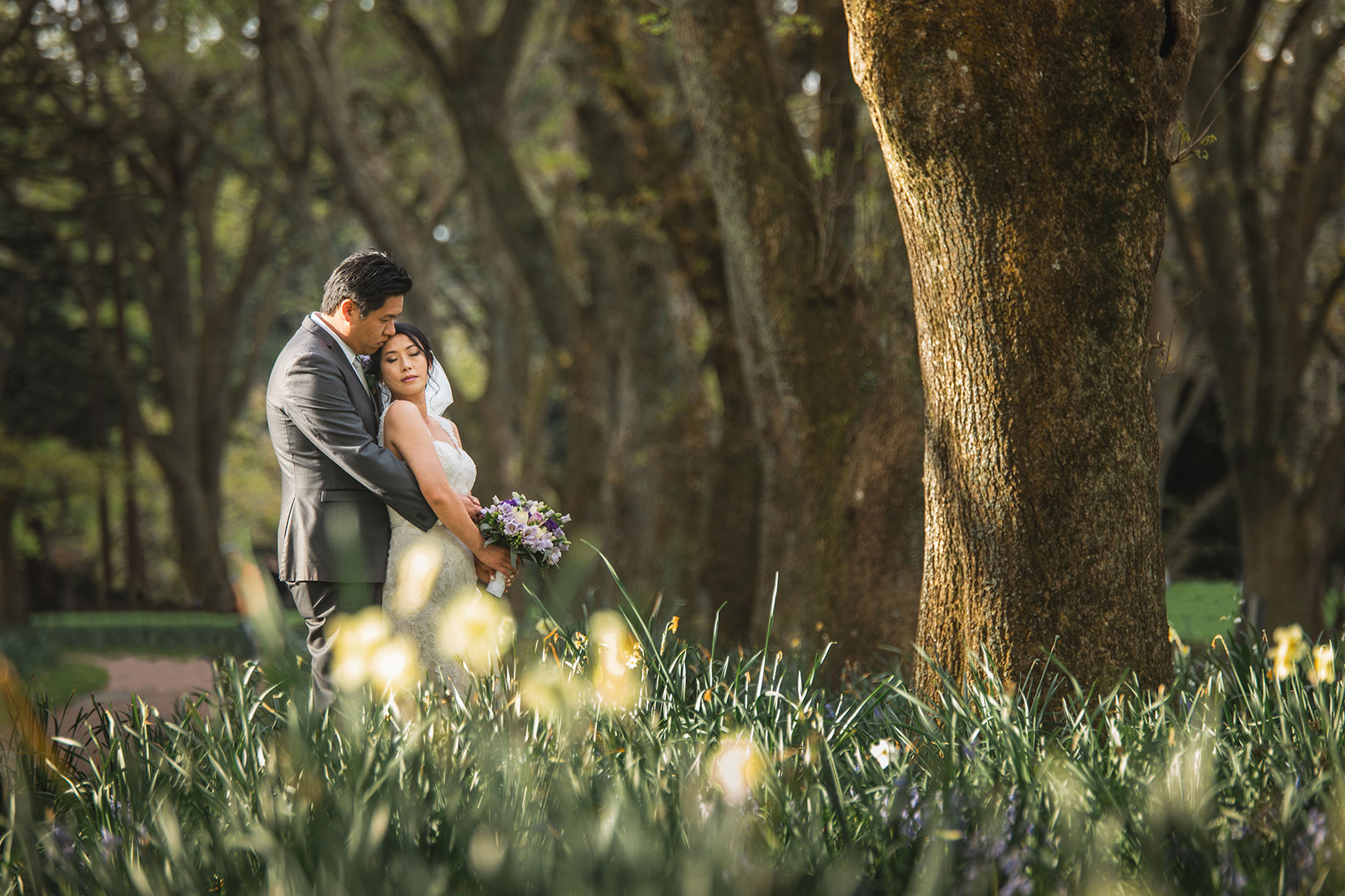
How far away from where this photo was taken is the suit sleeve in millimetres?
3537

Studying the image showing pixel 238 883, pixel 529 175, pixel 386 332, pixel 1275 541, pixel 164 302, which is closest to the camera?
pixel 238 883

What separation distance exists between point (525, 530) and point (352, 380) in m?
0.75

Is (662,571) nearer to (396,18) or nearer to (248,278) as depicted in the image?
(396,18)

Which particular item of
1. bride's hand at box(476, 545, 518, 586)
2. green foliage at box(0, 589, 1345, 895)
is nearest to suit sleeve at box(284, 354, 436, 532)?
bride's hand at box(476, 545, 518, 586)

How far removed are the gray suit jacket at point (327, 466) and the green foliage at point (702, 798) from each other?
21.3 inches

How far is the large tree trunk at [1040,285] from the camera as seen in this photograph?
333 centimetres

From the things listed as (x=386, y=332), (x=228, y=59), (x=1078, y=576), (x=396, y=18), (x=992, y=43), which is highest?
(x=228, y=59)

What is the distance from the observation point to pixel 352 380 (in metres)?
3.70

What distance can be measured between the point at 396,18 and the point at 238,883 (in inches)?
351

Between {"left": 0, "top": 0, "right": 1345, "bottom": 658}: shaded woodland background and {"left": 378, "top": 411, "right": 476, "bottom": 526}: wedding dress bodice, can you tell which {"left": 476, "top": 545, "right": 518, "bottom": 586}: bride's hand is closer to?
{"left": 378, "top": 411, "right": 476, "bottom": 526}: wedding dress bodice

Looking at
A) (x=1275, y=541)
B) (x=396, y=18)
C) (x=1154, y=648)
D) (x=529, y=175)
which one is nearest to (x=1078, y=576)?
(x=1154, y=648)

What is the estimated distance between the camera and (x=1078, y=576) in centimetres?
347

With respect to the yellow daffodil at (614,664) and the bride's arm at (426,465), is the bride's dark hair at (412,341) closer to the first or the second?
the bride's arm at (426,465)

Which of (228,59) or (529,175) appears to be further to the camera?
(529,175)
